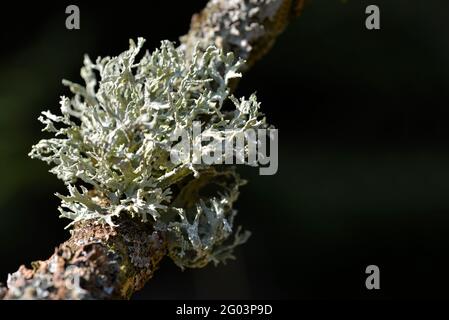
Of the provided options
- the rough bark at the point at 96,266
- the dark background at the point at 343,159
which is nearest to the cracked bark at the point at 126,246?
the rough bark at the point at 96,266

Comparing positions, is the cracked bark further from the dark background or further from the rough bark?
the dark background

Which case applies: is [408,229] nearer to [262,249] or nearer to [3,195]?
[262,249]

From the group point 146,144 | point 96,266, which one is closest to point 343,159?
point 146,144

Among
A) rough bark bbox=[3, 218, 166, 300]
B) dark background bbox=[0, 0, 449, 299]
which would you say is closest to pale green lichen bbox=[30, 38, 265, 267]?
rough bark bbox=[3, 218, 166, 300]

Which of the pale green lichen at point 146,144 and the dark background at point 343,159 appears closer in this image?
the pale green lichen at point 146,144

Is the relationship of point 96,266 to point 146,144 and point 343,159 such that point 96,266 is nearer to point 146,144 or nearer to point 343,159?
point 146,144

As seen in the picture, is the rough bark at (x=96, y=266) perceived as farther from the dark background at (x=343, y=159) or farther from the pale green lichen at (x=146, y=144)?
the dark background at (x=343, y=159)
